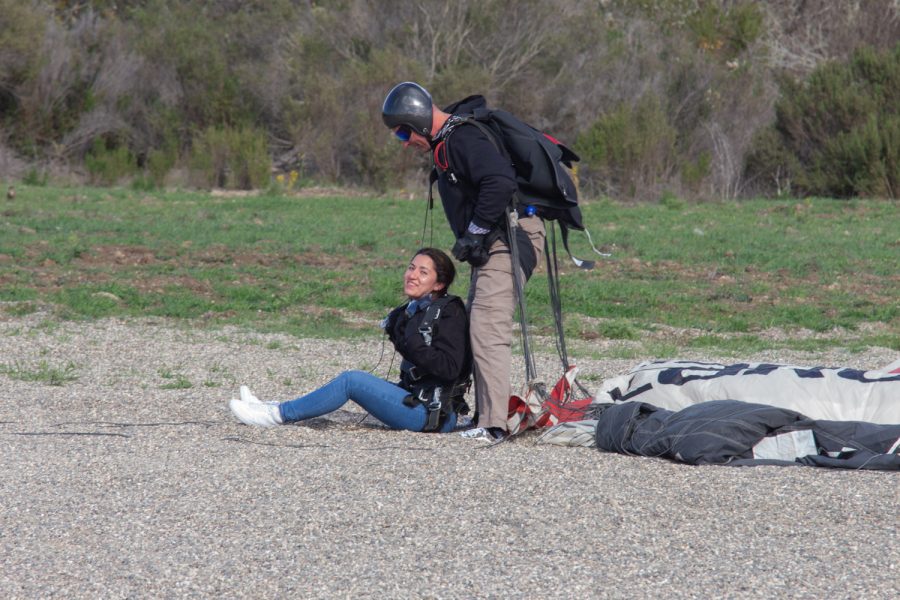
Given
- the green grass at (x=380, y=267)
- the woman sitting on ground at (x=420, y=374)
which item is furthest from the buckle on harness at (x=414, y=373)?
the green grass at (x=380, y=267)

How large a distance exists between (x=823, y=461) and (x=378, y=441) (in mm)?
2048

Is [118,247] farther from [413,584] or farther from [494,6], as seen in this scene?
[494,6]

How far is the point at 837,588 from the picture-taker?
3.88m

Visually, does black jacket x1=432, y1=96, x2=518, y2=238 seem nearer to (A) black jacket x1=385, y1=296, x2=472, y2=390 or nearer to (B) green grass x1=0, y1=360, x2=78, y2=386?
(A) black jacket x1=385, y1=296, x2=472, y2=390

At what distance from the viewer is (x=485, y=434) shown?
6062mm

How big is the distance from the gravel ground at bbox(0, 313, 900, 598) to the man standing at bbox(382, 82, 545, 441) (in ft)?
0.99

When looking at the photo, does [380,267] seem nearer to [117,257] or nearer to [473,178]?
[117,257]

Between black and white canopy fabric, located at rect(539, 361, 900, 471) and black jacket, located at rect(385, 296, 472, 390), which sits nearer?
black and white canopy fabric, located at rect(539, 361, 900, 471)

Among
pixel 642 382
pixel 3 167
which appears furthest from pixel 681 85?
pixel 642 382

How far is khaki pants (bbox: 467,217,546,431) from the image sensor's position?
6023 millimetres

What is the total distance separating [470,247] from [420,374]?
0.73m

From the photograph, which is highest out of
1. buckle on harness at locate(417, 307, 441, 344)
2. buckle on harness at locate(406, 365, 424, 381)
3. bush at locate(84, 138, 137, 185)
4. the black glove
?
the black glove

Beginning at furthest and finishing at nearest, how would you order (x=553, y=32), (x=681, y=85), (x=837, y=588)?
(x=553, y=32) < (x=681, y=85) < (x=837, y=588)

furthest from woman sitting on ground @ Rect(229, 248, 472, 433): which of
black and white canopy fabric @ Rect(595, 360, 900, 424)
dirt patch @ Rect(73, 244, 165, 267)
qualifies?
dirt patch @ Rect(73, 244, 165, 267)
